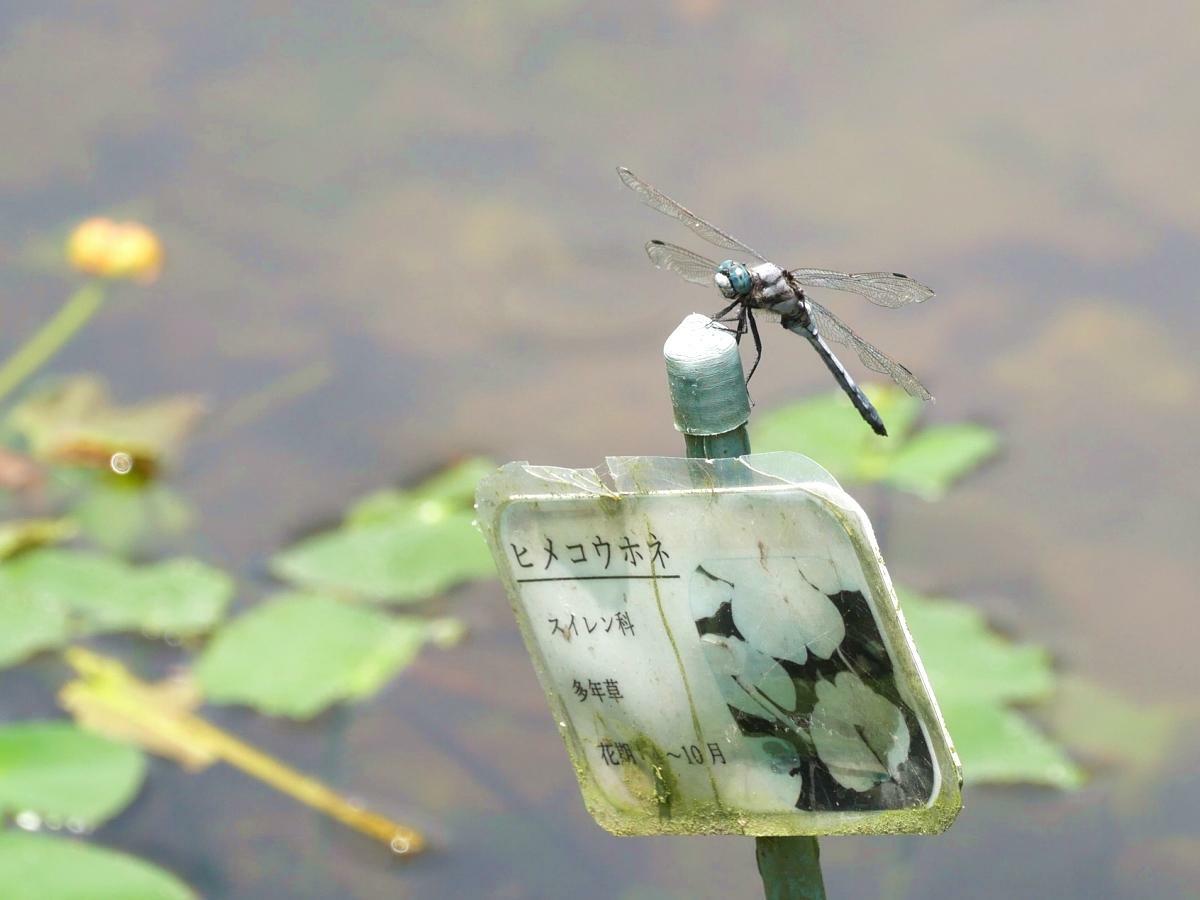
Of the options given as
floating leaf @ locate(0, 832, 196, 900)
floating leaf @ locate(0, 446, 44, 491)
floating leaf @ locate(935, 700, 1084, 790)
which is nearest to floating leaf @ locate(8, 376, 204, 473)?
floating leaf @ locate(0, 446, 44, 491)

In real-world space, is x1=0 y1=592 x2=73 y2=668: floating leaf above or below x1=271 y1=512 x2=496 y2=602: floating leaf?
below

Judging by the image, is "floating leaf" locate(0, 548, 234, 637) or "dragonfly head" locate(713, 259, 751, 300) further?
"floating leaf" locate(0, 548, 234, 637)

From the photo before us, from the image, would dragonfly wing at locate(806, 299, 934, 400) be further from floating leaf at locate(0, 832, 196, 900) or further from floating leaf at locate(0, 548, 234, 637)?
floating leaf at locate(0, 548, 234, 637)

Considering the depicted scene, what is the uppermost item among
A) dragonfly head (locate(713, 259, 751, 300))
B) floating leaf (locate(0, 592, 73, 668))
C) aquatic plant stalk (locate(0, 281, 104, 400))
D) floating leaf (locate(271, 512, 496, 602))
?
dragonfly head (locate(713, 259, 751, 300))

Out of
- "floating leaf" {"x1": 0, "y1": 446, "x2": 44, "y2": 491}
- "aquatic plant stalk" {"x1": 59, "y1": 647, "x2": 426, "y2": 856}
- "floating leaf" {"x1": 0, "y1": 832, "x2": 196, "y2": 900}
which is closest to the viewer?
"floating leaf" {"x1": 0, "y1": 832, "x2": 196, "y2": 900}

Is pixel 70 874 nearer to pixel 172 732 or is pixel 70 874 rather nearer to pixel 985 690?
pixel 172 732

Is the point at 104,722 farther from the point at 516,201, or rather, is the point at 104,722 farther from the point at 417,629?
the point at 516,201

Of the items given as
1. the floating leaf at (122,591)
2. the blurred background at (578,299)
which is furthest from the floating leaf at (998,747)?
the floating leaf at (122,591)
